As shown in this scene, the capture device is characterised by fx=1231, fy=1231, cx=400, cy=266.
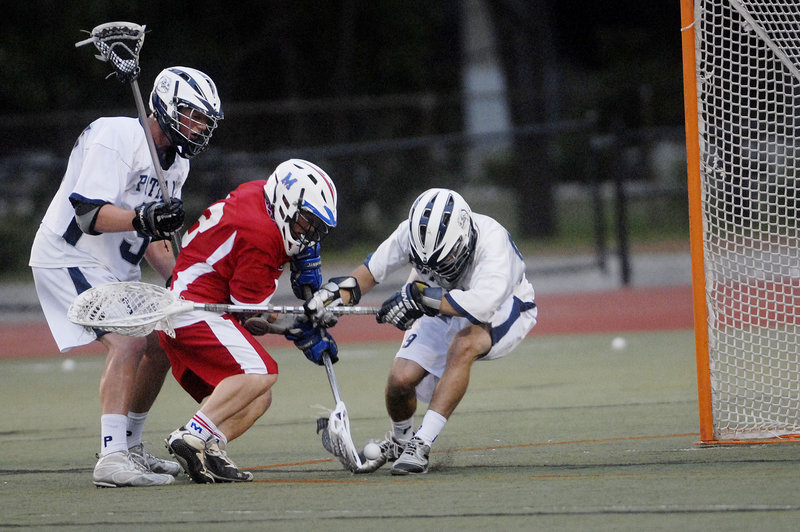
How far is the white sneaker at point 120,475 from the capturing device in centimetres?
514

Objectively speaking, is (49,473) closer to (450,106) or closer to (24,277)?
(24,277)

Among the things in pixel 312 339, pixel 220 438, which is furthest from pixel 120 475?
pixel 312 339

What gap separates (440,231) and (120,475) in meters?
1.69

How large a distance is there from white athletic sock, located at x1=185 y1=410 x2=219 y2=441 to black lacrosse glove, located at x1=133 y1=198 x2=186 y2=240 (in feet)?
2.59

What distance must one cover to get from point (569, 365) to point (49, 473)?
5.01m

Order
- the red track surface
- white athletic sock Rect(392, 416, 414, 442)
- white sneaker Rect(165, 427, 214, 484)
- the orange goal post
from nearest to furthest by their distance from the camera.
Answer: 1. white sneaker Rect(165, 427, 214, 484)
2. white athletic sock Rect(392, 416, 414, 442)
3. the orange goal post
4. the red track surface

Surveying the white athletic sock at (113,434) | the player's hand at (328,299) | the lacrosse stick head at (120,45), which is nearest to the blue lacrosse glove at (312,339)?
the player's hand at (328,299)

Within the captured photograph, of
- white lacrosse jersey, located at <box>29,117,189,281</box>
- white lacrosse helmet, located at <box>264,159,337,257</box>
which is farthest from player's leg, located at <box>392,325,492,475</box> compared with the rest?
white lacrosse jersey, located at <box>29,117,189,281</box>

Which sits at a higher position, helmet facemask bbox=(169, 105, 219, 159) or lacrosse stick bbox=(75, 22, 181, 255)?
lacrosse stick bbox=(75, 22, 181, 255)

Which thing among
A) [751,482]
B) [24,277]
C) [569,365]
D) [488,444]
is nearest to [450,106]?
[24,277]

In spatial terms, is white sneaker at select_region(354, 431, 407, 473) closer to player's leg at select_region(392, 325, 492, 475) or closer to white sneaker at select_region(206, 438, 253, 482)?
player's leg at select_region(392, 325, 492, 475)

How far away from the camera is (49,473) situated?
566 cm

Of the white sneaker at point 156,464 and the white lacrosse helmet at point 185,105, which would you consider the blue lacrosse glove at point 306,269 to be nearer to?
the white lacrosse helmet at point 185,105

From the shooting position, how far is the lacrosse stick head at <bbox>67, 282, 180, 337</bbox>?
5164mm
